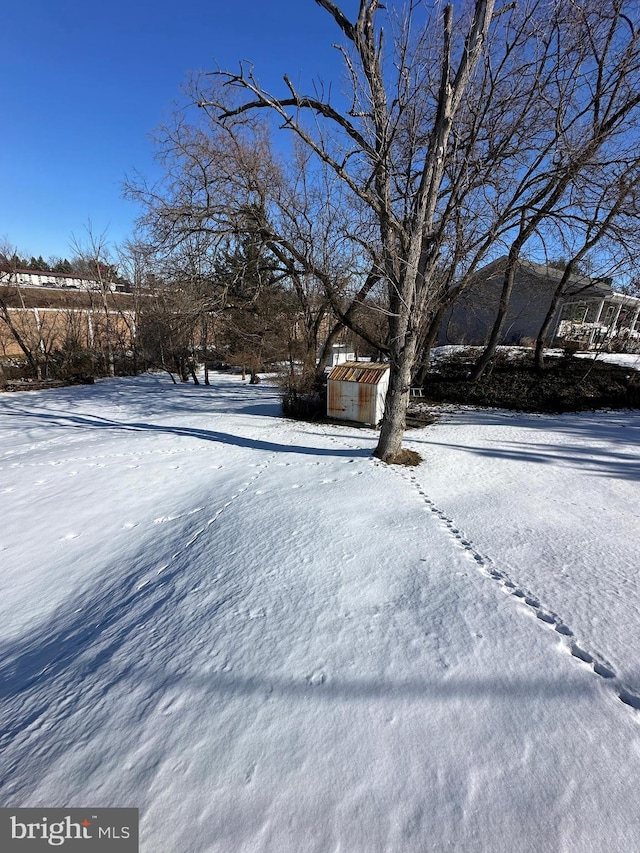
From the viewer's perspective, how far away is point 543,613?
248 cm

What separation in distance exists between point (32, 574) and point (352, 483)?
136 inches

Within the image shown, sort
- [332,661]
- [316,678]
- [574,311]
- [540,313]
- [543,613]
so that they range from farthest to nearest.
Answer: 1. [574,311]
2. [540,313]
3. [543,613]
4. [332,661]
5. [316,678]

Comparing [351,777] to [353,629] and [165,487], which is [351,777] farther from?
[165,487]

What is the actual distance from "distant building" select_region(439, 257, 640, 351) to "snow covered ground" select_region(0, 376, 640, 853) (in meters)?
10.8

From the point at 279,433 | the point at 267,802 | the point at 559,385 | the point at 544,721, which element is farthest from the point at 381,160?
the point at 559,385

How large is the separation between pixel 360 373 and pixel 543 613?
648 centimetres

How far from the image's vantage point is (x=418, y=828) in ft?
4.50

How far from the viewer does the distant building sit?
14.4m

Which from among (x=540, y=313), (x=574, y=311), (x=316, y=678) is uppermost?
(x=574, y=311)

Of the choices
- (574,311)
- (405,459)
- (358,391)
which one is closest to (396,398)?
(405,459)


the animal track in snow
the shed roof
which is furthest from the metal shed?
the animal track in snow

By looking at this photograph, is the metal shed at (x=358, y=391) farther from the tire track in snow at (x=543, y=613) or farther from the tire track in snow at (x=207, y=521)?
the tire track in snow at (x=543, y=613)

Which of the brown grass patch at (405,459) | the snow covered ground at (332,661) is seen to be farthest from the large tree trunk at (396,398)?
the snow covered ground at (332,661)

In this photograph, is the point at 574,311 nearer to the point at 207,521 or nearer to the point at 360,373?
the point at 360,373
